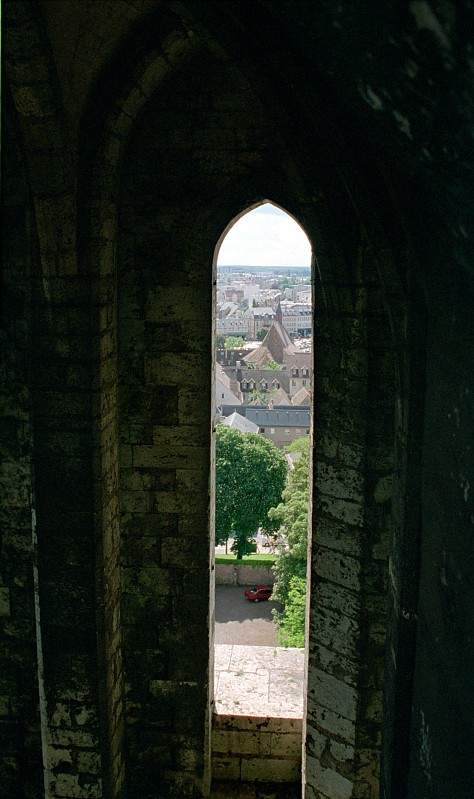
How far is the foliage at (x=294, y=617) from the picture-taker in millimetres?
12562

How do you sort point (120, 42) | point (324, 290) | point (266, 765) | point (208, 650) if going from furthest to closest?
point (266, 765)
point (208, 650)
point (324, 290)
point (120, 42)

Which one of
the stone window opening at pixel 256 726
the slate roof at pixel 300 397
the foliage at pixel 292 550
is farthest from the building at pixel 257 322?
the stone window opening at pixel 256 726

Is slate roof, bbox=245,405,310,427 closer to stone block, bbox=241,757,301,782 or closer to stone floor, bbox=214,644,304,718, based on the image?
stone floor, bbox=214,644,304,718

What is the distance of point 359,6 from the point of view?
1.46m

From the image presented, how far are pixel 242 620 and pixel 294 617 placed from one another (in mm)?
7003

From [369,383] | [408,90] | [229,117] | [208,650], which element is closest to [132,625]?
[208,650]

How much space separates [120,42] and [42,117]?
1.71 ft

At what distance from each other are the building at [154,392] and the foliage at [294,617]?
7.62m

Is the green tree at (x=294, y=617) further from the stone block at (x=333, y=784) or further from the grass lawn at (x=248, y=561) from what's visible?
the stone block at (x=333, y=784)

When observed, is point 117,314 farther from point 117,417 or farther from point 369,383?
point 369,383

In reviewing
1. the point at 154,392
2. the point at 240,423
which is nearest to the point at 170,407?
the point at 154,392

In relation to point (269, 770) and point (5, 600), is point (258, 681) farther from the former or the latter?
point (5, 600)

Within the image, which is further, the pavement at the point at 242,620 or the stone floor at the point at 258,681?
the pavement at the point at 242,620

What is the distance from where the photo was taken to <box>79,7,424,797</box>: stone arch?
388 cm
